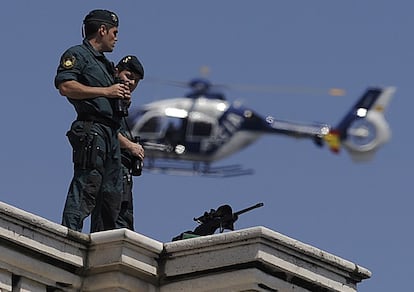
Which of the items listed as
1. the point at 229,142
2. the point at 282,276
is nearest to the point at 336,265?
the point at 282,276

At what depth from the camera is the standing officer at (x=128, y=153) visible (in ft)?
59.6

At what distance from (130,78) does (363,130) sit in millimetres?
109313

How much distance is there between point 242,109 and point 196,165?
35.4ft

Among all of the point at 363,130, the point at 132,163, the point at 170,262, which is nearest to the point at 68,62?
the point at 132,163

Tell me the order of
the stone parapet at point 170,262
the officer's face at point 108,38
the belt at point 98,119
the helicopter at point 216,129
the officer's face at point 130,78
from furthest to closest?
the helicopter at point 216,129 → the officer's face at point 130,78 → the officer's face at point 108,38 → the belt at point 98,119 → the stone parapet at point 170,262

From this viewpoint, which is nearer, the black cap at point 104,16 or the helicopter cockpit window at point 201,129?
the black cap at point 104,16

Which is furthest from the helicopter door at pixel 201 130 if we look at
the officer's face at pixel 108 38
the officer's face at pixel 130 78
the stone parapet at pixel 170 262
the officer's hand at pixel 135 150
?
the stone parapet at pixel 170 262

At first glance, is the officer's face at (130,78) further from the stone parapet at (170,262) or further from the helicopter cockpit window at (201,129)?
the helicopter cockpit window at (201,129)

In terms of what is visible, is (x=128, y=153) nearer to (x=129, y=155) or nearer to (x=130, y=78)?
(x=129, y=155)

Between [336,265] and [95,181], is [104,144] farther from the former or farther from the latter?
[336,265]

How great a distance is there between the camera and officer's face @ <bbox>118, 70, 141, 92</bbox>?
18141 millimetres

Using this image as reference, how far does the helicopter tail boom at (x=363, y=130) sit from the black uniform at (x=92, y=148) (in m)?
106

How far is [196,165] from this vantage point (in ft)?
366

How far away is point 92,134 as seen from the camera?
1731 centimetres
